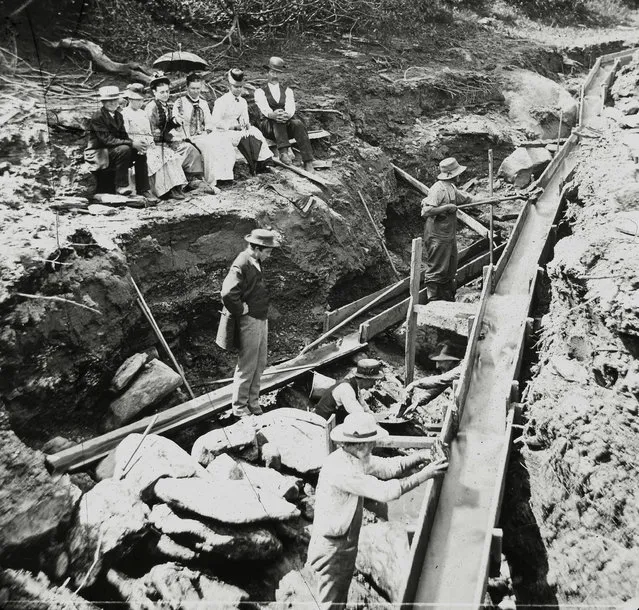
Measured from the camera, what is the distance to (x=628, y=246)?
588cm

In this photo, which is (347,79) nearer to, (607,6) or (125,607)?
(125,607)

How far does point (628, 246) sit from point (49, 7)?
10.3 metres

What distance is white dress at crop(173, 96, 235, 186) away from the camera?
28.3 ft

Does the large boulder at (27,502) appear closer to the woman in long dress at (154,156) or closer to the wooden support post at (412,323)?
the woman in long dress at (154,156)

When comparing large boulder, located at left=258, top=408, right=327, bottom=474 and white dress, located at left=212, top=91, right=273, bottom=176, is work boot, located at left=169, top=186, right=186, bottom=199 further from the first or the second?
large boulder, located at left=258, top=408, right=327, bottom=474

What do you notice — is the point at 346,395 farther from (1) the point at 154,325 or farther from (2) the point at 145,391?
(1) the point at 154,325

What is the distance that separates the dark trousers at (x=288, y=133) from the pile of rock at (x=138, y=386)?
15.1ft

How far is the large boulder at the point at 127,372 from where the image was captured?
265 inches

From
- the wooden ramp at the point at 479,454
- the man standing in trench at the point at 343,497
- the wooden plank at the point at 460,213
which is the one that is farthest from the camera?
the wooden plank at the point at 460,213

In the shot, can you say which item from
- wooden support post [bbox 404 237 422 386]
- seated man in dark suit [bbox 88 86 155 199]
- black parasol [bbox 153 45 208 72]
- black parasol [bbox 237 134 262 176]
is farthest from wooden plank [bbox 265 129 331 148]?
wooden support post [bbox 404 237 422 386]

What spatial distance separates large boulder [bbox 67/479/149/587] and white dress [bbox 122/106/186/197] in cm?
440

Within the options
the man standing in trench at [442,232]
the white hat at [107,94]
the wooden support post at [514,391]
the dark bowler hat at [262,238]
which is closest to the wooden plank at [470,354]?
the wooden support post at [514,391]

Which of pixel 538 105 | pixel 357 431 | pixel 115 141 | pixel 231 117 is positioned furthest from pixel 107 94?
pixel 538 105

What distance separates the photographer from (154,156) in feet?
26.5
